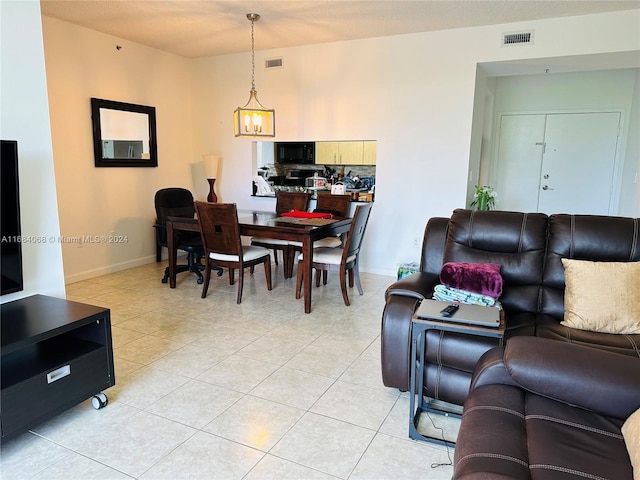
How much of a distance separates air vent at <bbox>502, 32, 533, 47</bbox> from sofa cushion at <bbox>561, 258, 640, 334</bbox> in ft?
9.30

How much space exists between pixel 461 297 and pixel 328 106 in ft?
11.6

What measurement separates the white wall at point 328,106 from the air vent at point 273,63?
60mm

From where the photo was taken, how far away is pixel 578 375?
1469mm

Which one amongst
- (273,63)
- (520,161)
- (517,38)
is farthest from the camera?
(520,161)

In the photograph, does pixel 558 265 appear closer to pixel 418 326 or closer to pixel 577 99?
pixel 418 326

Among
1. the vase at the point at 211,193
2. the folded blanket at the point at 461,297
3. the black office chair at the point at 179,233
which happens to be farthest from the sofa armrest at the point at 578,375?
the vase at the point at 211,193

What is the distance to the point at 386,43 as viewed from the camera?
15.4ft

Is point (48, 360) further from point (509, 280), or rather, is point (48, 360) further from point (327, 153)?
point (327, 153)

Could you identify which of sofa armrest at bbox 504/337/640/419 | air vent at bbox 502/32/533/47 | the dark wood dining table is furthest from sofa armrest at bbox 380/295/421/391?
air vent at bbox 502/32/533/47

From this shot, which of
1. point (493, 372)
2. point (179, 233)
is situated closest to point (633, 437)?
point (493, 372)

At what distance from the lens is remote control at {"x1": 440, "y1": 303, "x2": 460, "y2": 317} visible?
1.87 meters

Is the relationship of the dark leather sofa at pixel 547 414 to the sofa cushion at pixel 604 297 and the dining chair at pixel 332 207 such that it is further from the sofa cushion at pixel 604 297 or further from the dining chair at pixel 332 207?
the dining chair at pixel 332 207

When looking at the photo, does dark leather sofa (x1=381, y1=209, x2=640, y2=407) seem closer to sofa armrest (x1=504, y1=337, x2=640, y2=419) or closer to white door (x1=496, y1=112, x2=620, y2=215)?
sofa armrest (x1=504, y1=337, x2=640, y2=419)

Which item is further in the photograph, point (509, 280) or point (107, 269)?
point (107, 269)
